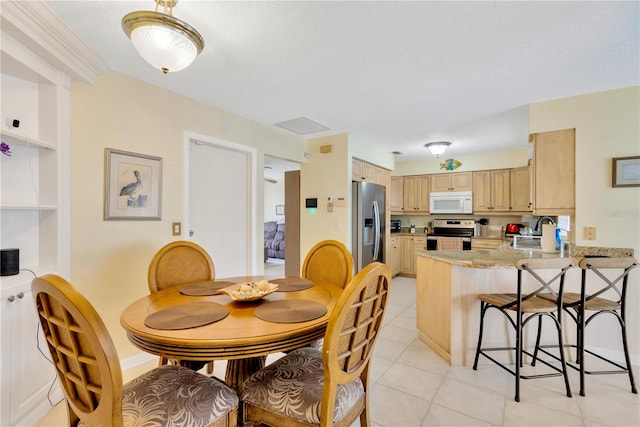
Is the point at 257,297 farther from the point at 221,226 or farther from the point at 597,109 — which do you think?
the point at 597,109

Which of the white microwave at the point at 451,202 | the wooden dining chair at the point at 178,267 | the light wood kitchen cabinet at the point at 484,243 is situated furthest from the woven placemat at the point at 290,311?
the white microwave at the point at 451,202

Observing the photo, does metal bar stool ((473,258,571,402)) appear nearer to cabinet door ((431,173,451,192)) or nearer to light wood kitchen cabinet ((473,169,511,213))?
light wood kitchen cabinet ((473,169,511,213))

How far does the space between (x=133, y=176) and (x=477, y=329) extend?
3202 mm

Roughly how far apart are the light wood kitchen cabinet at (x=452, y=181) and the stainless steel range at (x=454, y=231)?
2.04 ft

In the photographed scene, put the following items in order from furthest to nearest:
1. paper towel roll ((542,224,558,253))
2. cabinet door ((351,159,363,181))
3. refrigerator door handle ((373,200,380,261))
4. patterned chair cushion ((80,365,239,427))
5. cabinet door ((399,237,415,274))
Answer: cabinet door ((399,237,415,274)) < refrigerator door handle ((373,200,380,261)) < cabinet door ((351,159,363,181)) < paper towel roll ((542,224,558,253)) < patterned chair cushion ((80,365,239,427))

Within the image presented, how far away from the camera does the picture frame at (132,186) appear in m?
2.30

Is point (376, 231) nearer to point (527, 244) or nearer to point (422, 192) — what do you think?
point (422, 192)

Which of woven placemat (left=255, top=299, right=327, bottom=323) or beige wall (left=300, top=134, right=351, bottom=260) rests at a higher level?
beige wall (left=300, top=134, right=351, bottom=260)

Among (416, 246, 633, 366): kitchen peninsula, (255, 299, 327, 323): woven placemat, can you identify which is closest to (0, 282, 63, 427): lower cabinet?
(255, 299, 327, 323): woven placemat

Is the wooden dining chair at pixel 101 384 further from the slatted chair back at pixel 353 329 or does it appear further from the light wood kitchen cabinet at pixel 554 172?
the light wood kitchen cabinet at pixel 554 172

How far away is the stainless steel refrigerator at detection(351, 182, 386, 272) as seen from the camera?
414 cm

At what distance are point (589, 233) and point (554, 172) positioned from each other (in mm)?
633

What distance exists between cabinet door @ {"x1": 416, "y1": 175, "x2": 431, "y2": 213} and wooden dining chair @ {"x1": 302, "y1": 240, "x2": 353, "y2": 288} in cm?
403

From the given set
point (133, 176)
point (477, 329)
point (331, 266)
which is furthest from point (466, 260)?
point (133, 176)
